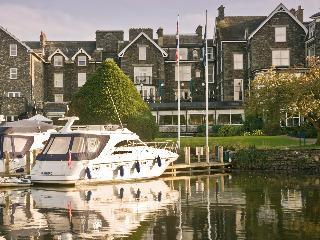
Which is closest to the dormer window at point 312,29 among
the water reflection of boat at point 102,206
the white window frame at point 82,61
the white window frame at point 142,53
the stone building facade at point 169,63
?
the stone building facade at point 169,63

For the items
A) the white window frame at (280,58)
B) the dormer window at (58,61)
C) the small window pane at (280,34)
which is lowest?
the white window frame at (280,58)

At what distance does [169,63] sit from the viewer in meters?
82.7

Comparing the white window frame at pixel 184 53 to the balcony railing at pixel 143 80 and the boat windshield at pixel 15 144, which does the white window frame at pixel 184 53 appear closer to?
the balcony railing at pixel 143 80

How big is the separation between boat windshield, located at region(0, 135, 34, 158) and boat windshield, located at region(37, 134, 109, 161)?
489cm

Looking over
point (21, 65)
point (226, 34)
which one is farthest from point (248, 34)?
point (21, 65)

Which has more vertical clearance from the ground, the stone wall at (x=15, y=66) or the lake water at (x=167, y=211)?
the stone wall at (x=15, y=66)

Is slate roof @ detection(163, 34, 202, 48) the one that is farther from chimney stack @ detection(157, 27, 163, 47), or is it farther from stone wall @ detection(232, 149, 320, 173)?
stone wall @ detection(232, 149, 320, 173)

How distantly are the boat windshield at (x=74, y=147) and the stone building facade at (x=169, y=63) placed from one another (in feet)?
110

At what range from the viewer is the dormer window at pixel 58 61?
8312 centimetres

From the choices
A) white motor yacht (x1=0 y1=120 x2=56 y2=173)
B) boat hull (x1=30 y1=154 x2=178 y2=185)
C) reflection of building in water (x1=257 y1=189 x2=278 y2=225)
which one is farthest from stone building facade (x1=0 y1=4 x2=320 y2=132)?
reflection of building in water (x1=257 y1=189 x2=278 y2=225)

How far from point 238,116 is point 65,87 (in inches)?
1005

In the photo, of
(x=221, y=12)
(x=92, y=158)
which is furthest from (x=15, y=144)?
(x=221, y=12)

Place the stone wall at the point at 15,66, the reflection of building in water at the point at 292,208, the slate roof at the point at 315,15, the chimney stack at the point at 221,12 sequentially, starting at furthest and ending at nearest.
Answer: the chimney stack at the point at 221,12 < the stone wall at the point at 15,66 < the slate roof at the point at 315,15 < the reflection of building in water at the point at 292,208

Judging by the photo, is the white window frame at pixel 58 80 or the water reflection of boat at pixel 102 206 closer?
the water reflection of boat at pixel 102 206
